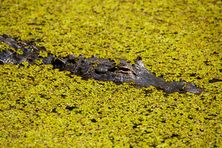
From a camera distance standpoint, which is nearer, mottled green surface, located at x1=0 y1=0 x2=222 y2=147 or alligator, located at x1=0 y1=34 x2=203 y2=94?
mottled green surface, located at x1=0 y1=0 x2=222 y2=147

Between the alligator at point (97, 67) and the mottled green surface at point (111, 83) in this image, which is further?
the alligator at point (97, 67)

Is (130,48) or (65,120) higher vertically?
(130,48)

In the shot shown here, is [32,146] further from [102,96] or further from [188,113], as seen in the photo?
[188,113]

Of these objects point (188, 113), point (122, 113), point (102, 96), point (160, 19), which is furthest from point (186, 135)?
point (160, 19)
